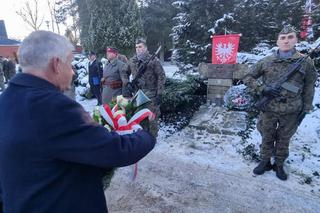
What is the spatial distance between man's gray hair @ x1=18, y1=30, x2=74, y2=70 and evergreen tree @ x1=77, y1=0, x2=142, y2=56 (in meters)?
13.6

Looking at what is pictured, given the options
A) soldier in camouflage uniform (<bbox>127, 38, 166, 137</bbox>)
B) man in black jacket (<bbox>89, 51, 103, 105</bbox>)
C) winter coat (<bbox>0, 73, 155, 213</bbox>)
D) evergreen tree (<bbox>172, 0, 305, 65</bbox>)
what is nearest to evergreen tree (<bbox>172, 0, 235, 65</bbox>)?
evergreen tree (<bbox>172, 0, 305, 65</bbox>)

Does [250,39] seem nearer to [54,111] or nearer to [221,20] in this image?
[221,20]

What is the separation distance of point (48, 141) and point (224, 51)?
6.38m

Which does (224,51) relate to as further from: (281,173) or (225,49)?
(281,173)

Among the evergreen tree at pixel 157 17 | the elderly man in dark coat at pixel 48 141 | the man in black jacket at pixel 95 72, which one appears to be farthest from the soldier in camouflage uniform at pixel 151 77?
the evergreen tree at pixel 157 17

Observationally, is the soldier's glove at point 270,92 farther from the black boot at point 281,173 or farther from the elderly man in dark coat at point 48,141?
the elderly man in dark coat at point 48,141

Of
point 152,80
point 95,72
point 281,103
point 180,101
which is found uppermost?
point 152,80

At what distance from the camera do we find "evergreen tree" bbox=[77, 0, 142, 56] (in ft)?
47.8

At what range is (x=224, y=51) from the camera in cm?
706

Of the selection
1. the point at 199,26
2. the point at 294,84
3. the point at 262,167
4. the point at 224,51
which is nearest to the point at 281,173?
the point at 262,167

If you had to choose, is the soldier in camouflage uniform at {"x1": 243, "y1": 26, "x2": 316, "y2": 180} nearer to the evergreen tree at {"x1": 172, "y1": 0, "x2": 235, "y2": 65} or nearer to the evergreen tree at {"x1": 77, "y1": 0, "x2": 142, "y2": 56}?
the evergreen tree at {"x1": 172, "y1": 0, "x2": 235, "y2": 65}

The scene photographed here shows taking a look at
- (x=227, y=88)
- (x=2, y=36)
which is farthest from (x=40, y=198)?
(x=2, y=36)

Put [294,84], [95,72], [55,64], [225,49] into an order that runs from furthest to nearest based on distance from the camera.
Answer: [95,72]
[225,49]
[294,84]
[55,64]

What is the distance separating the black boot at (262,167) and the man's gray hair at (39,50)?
11.1 feet
